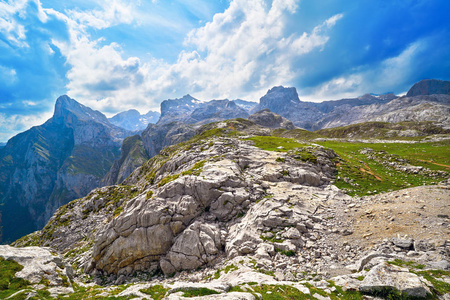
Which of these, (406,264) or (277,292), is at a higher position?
(406,264)

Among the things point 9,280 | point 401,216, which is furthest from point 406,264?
point 9,280

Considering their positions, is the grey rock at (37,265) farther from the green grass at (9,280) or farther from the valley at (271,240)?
the green grass at (9,280)

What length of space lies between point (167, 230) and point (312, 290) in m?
24.3

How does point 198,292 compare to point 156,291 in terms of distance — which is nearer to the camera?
point 198,292

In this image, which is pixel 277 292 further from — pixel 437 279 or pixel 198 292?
pixel 437 279

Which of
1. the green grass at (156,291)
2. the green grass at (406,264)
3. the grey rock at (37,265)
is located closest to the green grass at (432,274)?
the green grass at (406,264)

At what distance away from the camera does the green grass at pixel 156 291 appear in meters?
15.5

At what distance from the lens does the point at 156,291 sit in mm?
16750

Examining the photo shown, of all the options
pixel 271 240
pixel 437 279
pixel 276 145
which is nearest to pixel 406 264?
pixel 437 279

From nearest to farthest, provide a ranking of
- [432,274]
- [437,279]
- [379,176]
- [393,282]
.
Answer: [437,279] < [393,282] < [432,274] < [379,176]

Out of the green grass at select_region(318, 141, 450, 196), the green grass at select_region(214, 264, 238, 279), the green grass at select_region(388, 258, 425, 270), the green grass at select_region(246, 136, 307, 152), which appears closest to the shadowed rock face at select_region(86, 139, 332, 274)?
the green grass at select_region(214, 264, 238, 279)

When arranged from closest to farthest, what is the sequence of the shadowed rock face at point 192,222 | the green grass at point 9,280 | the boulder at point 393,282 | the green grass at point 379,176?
1. the boulder at point 393,282
2. the green grass at point 9,280
3. the shadowed rock face at point 192,222
4. the green grass at point 379,176

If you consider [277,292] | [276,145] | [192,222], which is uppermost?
[276,145]

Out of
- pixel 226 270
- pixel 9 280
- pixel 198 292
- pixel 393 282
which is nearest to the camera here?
pixel 393 282
